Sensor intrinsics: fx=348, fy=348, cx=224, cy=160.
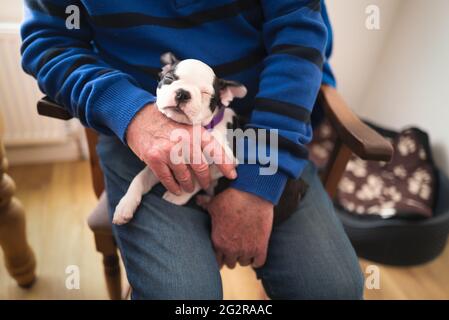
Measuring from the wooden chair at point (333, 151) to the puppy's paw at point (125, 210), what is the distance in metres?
0.13

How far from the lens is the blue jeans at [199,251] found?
24.3 inches

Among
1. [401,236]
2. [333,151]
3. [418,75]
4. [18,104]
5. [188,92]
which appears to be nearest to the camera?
[188,92]

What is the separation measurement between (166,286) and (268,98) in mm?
405

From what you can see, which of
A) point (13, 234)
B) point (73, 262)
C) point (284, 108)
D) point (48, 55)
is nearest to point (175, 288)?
point (284, 108)

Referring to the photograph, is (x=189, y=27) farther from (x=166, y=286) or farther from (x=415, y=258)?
(x=415, y=258)

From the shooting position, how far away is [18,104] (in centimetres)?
141

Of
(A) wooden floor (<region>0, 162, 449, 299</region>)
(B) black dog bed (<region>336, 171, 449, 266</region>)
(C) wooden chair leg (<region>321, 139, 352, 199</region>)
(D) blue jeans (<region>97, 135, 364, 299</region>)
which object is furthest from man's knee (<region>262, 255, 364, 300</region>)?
(B) black dog bed (<region>336, 171, 449, 266</region>)

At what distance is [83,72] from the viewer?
0.64 m

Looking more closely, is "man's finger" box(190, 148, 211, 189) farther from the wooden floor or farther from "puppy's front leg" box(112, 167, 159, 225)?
the wooden floor

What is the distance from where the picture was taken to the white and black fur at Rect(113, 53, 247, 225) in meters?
0.56

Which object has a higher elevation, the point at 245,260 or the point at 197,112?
the point at 197,112

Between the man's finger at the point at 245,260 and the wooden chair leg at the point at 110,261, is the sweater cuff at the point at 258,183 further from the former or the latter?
the wooden chair leg at the point at 110,261

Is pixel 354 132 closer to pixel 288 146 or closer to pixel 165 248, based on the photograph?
pixel 288 146

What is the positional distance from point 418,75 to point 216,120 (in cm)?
128
